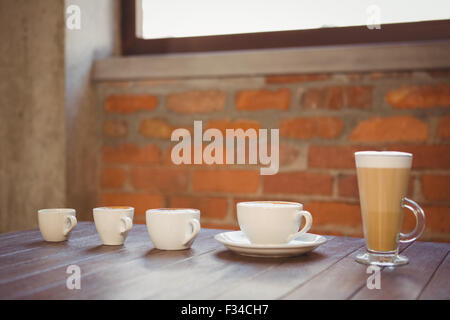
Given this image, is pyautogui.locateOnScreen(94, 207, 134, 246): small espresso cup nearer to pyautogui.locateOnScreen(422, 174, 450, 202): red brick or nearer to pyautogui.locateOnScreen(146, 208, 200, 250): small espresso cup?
pyautogui.locateOnScreen(146, 208, 200, 250): small espresso cup

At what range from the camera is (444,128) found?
1552 millimetres

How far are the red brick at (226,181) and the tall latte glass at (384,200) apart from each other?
0.96m

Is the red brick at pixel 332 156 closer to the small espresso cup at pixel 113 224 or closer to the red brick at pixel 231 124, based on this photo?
the red brick at pixel 231 124

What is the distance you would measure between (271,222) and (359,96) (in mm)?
950

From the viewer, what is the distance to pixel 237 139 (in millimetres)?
1771

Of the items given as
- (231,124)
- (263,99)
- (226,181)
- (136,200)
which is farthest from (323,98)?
(136,200)

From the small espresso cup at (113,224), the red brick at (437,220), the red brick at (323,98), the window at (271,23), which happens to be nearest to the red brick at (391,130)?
the red brick at (323,98)

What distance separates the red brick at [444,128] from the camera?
5.08 feet

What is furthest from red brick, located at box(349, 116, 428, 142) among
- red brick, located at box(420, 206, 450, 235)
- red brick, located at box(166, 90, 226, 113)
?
red brick, located at box(166, 90, 226, 113)

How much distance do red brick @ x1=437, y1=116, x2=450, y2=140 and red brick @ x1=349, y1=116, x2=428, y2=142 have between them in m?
0.04

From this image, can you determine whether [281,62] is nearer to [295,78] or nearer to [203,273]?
[295,78]

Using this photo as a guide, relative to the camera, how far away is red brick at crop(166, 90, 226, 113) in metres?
1.80
